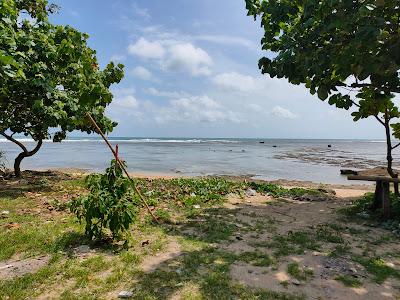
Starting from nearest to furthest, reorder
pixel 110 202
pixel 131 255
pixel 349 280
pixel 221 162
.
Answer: pixel 349 280 → pixel 131 255 → pixel 110 202 → pixel 221 162

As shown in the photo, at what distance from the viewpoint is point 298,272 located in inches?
224

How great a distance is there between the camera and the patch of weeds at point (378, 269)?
18.4ft

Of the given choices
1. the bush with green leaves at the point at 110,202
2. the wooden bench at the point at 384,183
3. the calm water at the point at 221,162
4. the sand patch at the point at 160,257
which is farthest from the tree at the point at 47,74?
the calm water at the point at 221,162

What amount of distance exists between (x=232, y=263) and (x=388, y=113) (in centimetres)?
751

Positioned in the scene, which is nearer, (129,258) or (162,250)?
(129,258)

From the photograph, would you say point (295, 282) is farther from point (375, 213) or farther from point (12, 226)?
point (12, 226)

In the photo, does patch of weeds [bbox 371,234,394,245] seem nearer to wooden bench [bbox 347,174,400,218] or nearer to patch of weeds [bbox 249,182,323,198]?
wooden bench [bbox 347,174,400,218]

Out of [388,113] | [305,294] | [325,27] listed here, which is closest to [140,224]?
[305,294]

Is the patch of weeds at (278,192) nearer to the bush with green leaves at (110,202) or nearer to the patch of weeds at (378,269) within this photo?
the patch of weeds at (378,269)

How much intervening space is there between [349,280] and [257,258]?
1604mm

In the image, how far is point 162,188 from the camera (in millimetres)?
13547

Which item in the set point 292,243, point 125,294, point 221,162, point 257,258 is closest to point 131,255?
point 125,294

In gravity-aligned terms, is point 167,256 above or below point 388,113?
below

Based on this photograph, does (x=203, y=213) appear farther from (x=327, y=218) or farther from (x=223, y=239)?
(x=327, y=218)
